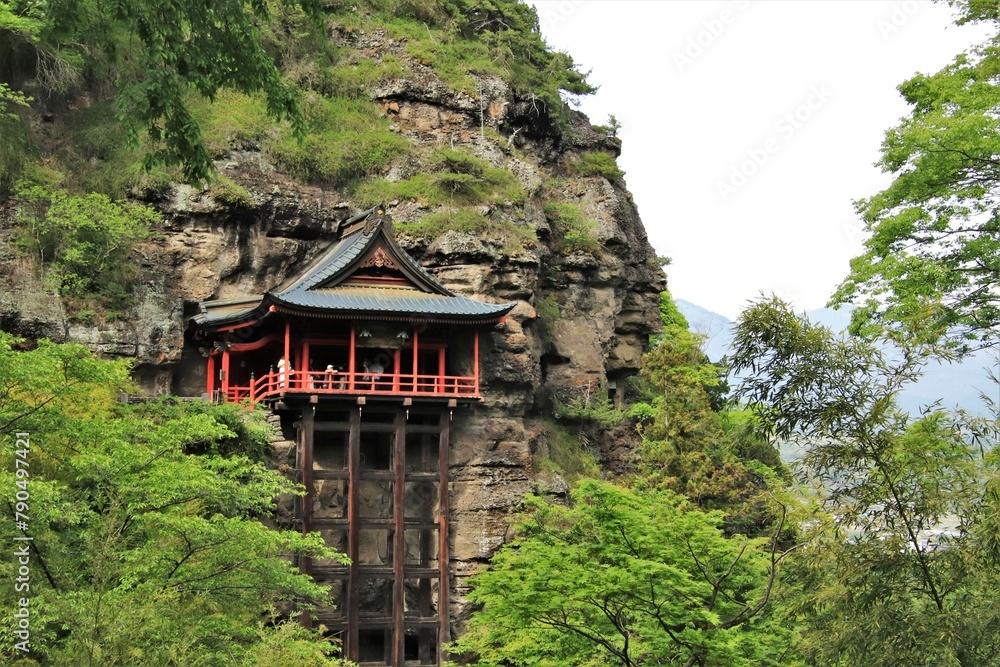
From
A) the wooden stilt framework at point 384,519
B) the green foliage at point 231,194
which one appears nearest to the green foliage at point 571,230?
the wooden stilt framework at point 384,519

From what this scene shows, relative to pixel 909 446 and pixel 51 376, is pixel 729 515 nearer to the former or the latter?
pixel 909 446

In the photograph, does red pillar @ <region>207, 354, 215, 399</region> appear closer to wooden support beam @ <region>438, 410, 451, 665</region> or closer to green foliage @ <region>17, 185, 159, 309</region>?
green foliage @ <region>17, 185, 159, 309</region>

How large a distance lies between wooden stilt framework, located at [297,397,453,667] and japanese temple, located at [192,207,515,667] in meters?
0.04

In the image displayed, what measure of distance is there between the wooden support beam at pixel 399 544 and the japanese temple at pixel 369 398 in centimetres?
3

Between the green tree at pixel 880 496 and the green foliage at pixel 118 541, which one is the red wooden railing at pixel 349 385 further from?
the green tree at pixel 880 496

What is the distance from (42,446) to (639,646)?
9.14 meters

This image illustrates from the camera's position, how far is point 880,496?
411 inches

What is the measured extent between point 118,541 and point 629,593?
23.5 feet

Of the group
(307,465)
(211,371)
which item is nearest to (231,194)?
(211,371)

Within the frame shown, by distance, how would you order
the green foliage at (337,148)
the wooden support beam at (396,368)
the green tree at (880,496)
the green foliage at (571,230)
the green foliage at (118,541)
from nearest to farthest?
the green tree at (880,496) < the green foliage at (118,541) < the wooden support beam at (396,368) < the green foliage at (337,148) < the green foliage at (571,230)

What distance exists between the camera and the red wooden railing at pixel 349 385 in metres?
23.9

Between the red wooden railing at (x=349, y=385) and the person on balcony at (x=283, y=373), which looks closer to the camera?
the person on balcony at (x=283, y=373)

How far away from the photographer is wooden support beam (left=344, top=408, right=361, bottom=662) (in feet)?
76.7

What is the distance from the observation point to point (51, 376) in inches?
498
